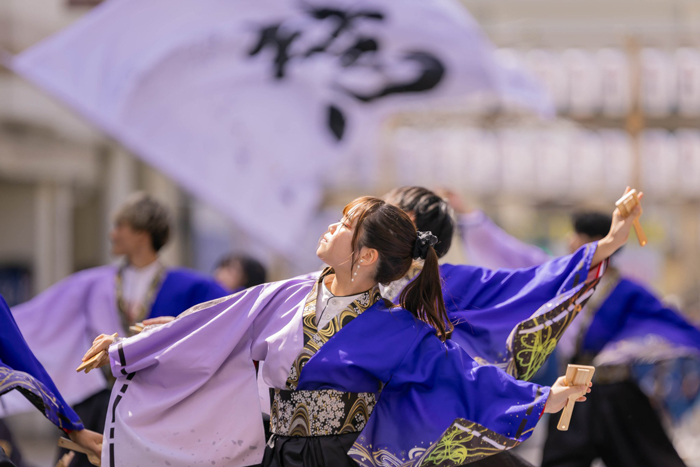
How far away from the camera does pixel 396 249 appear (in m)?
2.29

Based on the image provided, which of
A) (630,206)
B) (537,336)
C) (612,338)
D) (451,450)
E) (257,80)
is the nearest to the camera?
(451,450)

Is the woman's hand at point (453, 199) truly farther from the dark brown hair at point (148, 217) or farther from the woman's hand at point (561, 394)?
the woman's hand at point (561, 394)

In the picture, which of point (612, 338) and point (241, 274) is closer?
point (612, 338)

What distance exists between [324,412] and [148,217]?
58.1 inches

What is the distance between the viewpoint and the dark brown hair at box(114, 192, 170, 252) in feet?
11.2

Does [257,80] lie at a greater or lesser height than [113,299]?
greater

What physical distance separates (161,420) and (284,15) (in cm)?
337

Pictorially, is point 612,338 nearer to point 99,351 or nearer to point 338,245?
point 338,245

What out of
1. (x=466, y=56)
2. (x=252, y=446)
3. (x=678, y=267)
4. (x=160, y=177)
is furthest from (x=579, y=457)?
(x=160, y=177)

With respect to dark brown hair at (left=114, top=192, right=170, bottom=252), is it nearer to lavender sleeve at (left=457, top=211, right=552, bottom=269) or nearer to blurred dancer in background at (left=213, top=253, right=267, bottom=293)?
blurred dancer in background at (left=213, top=253, right=267, bottom=293)

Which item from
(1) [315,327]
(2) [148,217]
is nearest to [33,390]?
(1) [315,327]

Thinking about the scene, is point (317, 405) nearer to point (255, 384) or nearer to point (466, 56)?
point (255, 384)

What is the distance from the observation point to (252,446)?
94.5 inches

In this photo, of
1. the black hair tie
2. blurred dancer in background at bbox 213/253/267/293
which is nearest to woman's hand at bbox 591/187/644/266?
the black hair tie
